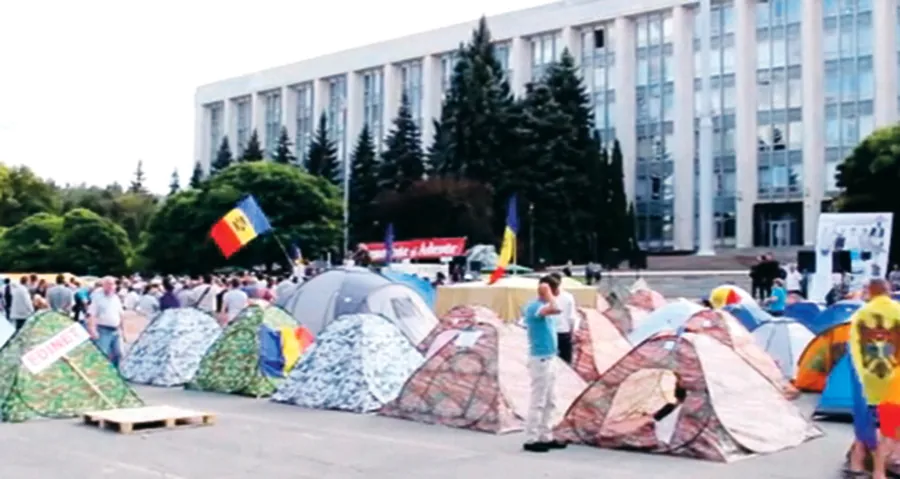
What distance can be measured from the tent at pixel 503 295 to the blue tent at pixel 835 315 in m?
6.36

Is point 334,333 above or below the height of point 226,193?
below

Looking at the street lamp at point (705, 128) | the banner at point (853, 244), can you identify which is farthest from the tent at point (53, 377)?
Result: the street lamp at point (705, 128)

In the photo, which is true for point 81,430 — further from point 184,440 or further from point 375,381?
point 375,381

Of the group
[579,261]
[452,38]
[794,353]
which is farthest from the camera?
[452,38]

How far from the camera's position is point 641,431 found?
35.5 feet

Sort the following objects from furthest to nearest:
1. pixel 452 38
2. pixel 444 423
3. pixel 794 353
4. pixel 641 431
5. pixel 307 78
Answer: pixel 307 78 < pixel 452 38 < pixel 794 353 < pixel 444 423 < pixel 641 431

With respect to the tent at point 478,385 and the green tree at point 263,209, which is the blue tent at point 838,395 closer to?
the tent at point 478,385

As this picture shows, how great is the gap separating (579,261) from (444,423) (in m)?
49.2

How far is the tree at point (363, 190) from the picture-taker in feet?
212

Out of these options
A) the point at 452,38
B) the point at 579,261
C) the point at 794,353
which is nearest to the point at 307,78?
the point at 452,38

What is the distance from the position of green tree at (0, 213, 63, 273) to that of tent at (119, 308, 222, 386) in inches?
2412

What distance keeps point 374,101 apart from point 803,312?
6805cm

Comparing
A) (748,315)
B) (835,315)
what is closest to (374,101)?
(748,315)

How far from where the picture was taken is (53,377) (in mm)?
13320
